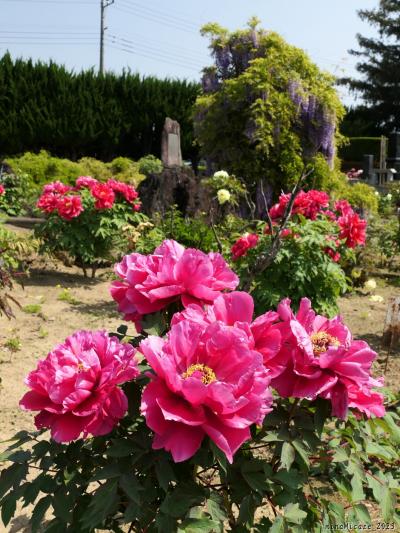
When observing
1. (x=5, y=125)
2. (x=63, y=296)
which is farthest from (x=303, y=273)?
(x=5, y=125)

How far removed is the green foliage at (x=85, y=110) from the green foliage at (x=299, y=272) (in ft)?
49.3

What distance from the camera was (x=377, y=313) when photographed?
18.6 feet

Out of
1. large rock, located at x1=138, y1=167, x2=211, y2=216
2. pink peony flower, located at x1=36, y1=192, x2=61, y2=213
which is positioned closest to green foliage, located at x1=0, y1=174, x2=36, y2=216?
large rock, located at x1=138, y1=167, x2=211, y2=216

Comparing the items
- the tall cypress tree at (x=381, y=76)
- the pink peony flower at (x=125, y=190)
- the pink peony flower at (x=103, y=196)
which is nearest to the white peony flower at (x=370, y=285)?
the pink peony flower at (x=125, y=190)

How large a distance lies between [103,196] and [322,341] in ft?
16.6

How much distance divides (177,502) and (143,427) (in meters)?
0.19

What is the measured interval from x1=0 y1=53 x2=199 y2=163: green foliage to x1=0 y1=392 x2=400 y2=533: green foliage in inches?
687

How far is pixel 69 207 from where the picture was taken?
600 cm

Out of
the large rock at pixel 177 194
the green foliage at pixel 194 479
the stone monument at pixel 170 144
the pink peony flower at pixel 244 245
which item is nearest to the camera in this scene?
the green foliage at pixel 194 479

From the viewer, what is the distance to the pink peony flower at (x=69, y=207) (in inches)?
235

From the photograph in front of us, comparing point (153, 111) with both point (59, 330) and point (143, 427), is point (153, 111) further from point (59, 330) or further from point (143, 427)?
point (143, 427)

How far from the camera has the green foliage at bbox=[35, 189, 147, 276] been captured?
6266 millimetres

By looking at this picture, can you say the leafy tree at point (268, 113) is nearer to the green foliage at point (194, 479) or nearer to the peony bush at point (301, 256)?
the peony bush at point (301, 256)

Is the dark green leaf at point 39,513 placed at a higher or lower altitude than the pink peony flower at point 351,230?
lower
